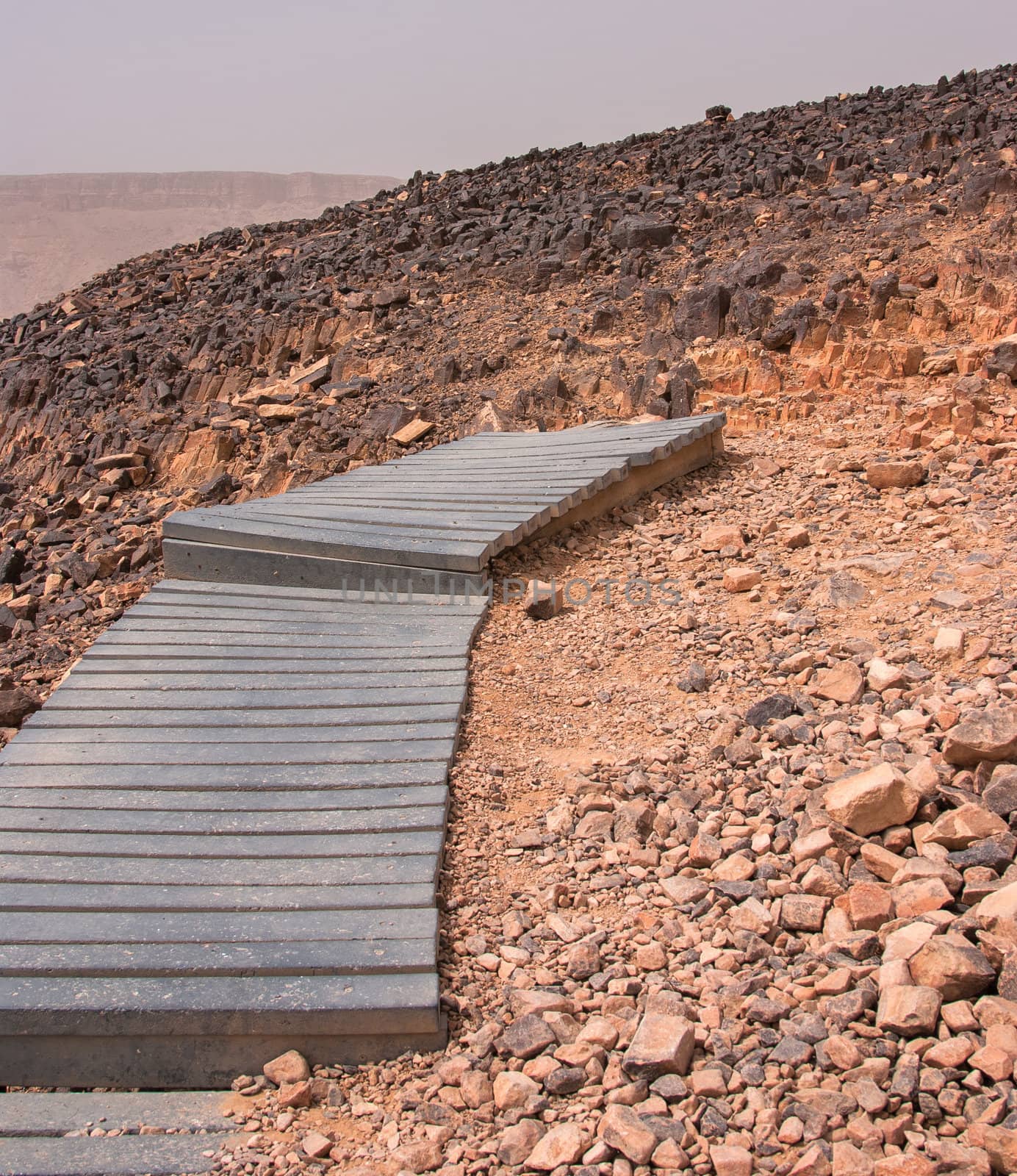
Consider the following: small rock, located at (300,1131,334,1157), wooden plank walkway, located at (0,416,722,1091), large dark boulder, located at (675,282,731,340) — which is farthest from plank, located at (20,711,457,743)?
large dark boulder, located at (675,282,731,340)

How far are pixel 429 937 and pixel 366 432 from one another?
924 centimetres

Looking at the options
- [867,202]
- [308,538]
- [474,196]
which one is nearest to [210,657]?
[308,538]

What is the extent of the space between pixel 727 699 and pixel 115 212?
85303mm

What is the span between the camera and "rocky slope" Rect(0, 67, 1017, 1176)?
7.97 feet

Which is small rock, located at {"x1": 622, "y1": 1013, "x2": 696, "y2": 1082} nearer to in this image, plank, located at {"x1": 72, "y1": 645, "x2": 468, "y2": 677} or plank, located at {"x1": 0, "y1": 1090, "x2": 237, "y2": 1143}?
plank, located at {"x1": 0, "y1": 1090, "x2": 237, "y2": 1143}

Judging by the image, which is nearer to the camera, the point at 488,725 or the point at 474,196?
the point at 488,725

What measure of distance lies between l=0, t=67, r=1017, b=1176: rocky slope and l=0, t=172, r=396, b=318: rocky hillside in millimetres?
62581

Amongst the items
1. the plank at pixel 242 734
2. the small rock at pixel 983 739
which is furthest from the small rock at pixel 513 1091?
the small rock at pixel 983 739

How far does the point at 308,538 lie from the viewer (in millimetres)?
5641

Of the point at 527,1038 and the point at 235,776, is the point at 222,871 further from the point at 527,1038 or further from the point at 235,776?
the point at 527,1038

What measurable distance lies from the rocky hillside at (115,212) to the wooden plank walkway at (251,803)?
68160 mm

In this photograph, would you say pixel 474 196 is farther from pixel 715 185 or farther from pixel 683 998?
pixel 683 998

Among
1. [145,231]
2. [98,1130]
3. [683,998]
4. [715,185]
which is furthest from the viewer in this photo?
[145,231]

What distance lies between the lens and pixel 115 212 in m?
77.8
